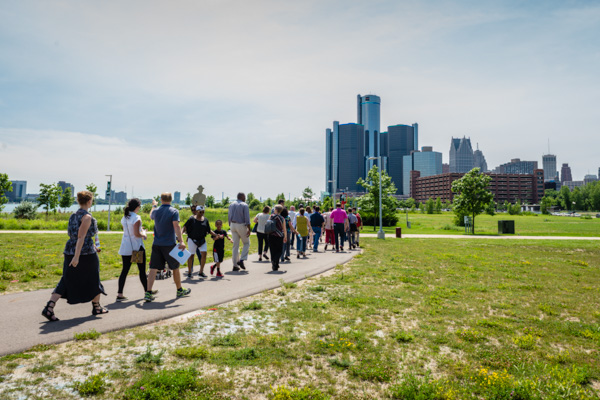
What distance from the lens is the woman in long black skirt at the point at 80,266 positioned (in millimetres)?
5203

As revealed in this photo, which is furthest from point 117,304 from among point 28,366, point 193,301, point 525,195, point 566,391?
point 525,195

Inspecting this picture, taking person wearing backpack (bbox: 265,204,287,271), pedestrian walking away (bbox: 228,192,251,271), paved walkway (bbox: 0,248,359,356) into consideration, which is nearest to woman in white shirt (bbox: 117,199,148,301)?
paved walkway (bbox: 0,248,359,356)

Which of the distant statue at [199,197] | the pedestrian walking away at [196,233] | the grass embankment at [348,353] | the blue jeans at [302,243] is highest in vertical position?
the distant statue at [199,197]

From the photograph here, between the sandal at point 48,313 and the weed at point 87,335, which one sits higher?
the sandal at point 48,313

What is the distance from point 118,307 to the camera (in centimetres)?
600

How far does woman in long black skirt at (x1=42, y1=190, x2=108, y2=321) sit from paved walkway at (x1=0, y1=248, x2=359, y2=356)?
0.32 m

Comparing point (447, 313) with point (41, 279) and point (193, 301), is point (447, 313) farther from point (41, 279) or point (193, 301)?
point (41, 279)

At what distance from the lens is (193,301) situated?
6465 mm

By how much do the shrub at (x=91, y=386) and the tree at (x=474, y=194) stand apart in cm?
3288

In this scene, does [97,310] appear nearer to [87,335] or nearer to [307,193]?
[87,335]

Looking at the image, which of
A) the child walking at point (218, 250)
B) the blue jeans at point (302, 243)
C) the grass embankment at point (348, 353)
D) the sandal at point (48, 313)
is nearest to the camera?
the grass embankment at point (348, 353)

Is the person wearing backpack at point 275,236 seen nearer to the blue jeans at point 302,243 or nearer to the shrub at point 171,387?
the blue jeans at point 302,243

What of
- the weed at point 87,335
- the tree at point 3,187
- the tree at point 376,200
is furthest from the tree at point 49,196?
the weed at point 87,335

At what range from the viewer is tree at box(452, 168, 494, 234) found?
3120 cm
